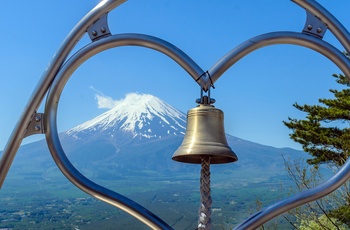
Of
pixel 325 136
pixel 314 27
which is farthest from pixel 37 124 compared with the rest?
pixel 325 136

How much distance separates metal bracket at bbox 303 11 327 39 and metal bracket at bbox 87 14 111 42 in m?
1.12

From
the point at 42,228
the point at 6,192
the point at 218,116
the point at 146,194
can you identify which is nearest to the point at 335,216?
the point at 218,116

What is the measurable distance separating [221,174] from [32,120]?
126292mm

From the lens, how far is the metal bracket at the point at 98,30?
3443 millimetres

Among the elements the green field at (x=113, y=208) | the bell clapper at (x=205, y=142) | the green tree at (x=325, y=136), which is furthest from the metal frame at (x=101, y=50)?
the green field at (x=113, y=208)

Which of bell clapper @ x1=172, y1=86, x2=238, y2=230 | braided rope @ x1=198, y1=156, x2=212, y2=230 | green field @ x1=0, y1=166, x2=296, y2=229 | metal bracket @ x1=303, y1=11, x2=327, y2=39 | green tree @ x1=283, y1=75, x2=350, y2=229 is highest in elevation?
green field @ x1=0, y1=166, x2=296, y2=229

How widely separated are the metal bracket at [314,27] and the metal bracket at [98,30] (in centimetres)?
112

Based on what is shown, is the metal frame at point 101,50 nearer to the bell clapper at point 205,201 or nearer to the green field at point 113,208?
the bell clapper at point 205,201

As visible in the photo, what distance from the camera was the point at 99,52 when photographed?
136 inches

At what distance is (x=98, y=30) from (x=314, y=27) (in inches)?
47.9

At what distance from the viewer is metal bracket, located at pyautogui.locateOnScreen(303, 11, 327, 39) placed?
339cm

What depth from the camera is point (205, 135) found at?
3363 millimetres

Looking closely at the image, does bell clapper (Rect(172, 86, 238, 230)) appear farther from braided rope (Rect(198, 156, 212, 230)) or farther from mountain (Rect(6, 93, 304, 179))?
mountain (Rect(6, 93, 304, 179))

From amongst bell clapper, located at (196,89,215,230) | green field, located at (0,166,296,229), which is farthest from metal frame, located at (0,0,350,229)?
green field, located at (0,166,296,229)
